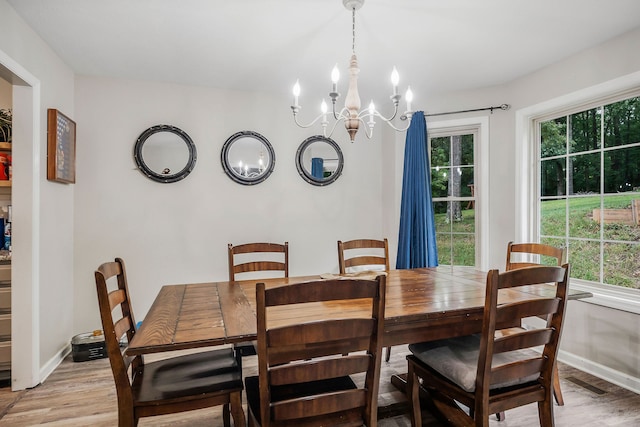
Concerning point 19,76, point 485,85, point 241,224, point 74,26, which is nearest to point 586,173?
point 485,85

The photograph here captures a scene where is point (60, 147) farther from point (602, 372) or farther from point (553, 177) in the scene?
point (602, 372)

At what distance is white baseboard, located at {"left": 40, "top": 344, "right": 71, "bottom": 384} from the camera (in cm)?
261

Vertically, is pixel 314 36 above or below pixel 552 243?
above

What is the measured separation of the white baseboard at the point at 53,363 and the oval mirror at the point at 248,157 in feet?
6.71

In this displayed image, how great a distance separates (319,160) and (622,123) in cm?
258

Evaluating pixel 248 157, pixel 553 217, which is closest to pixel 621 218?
pixel 553 217

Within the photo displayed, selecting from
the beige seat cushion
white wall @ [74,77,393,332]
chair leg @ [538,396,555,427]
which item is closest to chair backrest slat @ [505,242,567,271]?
the beige seat cushion

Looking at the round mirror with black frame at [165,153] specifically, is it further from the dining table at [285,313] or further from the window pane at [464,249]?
the window pane at [464,249]

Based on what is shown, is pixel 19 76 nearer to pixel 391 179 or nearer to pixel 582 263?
pixel 391 179

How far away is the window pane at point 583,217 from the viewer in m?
2.84

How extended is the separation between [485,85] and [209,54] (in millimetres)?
2551

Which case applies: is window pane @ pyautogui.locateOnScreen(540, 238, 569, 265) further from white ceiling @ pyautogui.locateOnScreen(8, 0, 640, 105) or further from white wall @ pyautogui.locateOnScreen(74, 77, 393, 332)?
white wall @ pyautogui.locateOnScreen(74, 77, 393, 332)

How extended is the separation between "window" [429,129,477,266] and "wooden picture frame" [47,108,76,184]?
3.37 m

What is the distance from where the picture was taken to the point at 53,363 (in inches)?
110
